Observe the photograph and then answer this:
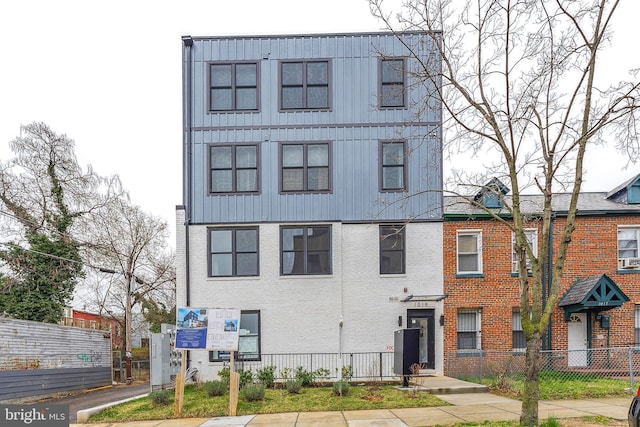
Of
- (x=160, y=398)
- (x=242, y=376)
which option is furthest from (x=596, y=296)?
(x=160, y=398)

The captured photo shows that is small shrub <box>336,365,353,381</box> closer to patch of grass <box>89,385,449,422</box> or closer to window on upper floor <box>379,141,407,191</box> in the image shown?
patch of grass <box>89,385,449,422</box>

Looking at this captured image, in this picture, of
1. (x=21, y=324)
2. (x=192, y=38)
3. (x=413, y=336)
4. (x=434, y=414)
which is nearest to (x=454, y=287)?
(x=413, y=336)

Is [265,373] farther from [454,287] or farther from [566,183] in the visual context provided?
[566,183]

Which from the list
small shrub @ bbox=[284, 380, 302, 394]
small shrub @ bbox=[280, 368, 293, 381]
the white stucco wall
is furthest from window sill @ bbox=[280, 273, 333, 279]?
small shrub @ bbox=[284, 380, 302, 394]

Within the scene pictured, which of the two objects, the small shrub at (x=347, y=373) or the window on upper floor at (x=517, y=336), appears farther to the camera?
the window on upper floor at (x=517, y=336)

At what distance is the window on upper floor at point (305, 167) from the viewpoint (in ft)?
62.7

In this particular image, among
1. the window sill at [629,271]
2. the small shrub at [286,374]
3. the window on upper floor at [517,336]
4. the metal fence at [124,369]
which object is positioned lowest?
the metal fence at [124,369]

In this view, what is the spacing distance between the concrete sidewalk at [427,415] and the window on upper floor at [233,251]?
661cm

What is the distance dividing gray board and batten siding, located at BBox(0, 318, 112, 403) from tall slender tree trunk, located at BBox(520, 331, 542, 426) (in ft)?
56.8

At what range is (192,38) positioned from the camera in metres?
19.3

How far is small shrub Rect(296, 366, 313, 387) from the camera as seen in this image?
16.6 meters

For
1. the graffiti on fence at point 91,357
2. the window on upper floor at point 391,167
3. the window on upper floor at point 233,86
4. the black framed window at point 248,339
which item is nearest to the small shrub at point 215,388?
the black framed window at point 248,339

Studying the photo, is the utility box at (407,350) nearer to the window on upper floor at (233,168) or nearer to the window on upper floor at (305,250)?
the window on upper floor at (305,250)

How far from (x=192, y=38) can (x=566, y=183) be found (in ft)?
44.1
